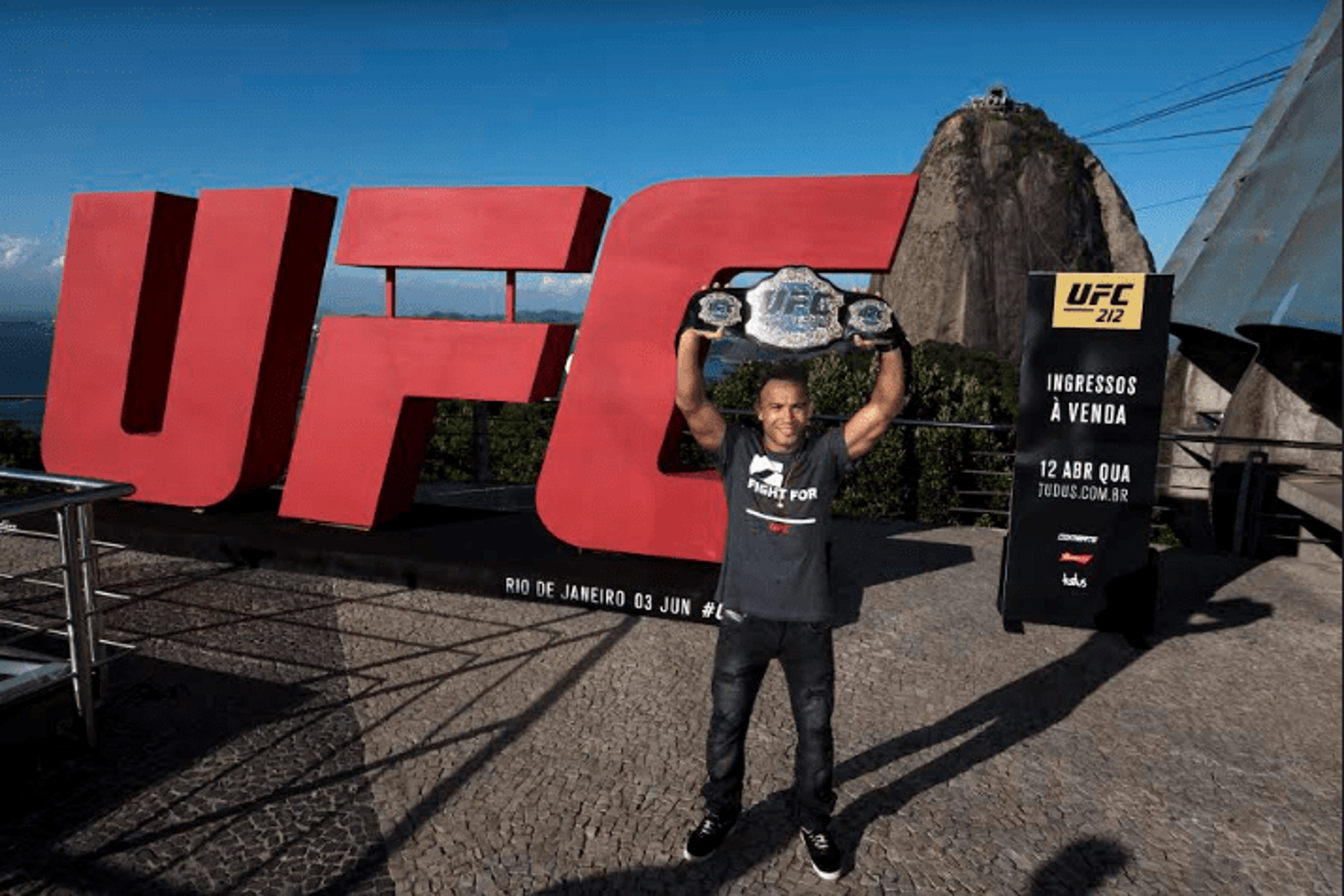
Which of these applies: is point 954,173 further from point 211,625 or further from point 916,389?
point 211,625

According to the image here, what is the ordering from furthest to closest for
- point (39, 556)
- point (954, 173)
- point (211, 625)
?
point (954, 173) → point (39, 556) → point (211, 625)

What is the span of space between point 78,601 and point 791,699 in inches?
158

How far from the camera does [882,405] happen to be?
13.0 feet

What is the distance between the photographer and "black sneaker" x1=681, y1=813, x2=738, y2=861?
414 centimetres

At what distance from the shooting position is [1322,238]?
38.7 inches

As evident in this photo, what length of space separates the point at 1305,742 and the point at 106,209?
12.7 m

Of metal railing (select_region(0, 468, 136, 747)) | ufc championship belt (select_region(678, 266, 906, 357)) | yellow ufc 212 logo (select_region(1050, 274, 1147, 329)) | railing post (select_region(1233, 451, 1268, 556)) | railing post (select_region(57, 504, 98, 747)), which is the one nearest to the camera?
ufc championship belt (select_region(678, 266, 906, 357))

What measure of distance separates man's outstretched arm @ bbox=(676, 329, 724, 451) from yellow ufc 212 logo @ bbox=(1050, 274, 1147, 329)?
13.7 feet

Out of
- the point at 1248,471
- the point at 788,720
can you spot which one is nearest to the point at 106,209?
the point at 788,720

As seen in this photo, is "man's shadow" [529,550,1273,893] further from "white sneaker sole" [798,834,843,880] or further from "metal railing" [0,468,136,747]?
"metal railing" [0,468,136,747]

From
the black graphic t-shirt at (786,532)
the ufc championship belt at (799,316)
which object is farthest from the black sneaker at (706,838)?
the ufc championship belt at (799,316)

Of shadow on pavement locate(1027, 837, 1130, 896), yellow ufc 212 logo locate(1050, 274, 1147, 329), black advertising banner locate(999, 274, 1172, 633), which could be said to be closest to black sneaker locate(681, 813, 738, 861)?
shadow on pavement locate(1027, 837, 1130, 896)

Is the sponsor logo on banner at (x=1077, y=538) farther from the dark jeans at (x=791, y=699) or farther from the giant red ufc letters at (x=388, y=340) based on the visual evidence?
the dark jeans at (x=791, y=699)

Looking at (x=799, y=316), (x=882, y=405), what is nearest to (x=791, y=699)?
(x=882, y=405)
